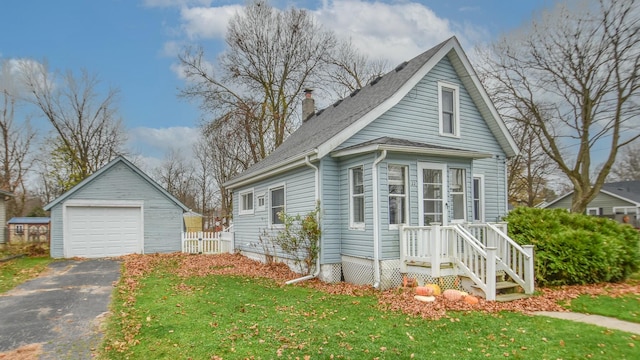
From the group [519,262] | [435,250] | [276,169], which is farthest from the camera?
[276,169]

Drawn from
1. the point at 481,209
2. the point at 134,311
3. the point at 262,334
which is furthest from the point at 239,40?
the point at 262,334

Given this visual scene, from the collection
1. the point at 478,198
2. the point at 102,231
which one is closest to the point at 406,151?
the point at 478,198

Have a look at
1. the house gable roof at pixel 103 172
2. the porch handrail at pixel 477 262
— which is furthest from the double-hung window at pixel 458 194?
the house gable roof at pixel 103 172

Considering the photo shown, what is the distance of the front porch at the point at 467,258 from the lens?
7684mm

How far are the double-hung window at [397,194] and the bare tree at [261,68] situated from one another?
16.0m

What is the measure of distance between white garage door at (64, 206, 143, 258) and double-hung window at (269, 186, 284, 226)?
24.9 ft

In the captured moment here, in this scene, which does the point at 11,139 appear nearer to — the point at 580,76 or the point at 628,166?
the point at 580,76

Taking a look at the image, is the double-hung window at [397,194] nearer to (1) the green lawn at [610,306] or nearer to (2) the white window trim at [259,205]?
(1) the green lawn at [610,306]

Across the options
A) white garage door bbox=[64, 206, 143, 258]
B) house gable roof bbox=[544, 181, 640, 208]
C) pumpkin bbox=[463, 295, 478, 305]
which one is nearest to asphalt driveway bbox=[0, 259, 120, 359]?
white garage door bbox=[64, 206, 143, 258]

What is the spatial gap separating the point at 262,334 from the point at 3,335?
3918mm

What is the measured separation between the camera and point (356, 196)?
Result: 31.3 ft

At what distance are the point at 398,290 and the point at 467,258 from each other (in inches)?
65.3

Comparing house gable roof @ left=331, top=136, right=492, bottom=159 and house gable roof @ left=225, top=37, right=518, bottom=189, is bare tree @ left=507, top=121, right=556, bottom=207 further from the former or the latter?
house gable roof @ left=331, top=136, right=492, bottom=159

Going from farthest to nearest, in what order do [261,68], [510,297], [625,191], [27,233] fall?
[625,191] → [27,233] → [261,68] → [510,297]
